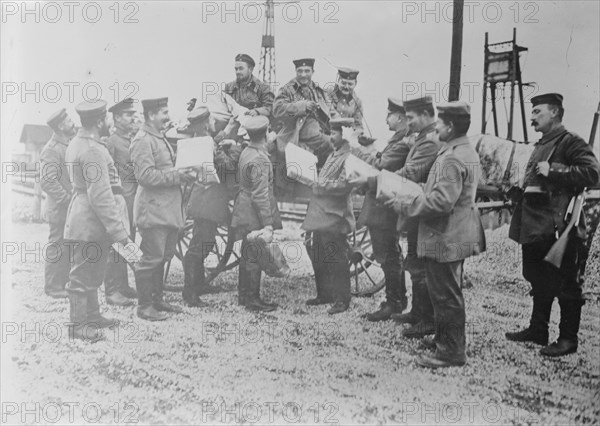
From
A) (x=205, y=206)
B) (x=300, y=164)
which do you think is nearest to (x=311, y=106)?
(x=300, y=164)

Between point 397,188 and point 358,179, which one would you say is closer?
point 397,188

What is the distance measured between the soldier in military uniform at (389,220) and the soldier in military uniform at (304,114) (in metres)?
0.41

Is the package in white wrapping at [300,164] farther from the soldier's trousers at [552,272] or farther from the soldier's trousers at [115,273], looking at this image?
the soldier's trousers at [552,272]

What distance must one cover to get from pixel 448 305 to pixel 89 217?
8.53 ft

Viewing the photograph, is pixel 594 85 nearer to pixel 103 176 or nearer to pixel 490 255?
pixel 490 255

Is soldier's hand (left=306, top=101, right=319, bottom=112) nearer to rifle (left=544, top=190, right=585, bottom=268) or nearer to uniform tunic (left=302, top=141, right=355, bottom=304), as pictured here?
uniform tunic (left=302, top=141, right=355, bottom=304)

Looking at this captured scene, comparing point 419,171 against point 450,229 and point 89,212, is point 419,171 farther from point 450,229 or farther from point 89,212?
point 89,212

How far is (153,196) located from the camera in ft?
13.3

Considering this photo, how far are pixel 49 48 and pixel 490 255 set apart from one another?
3923mm

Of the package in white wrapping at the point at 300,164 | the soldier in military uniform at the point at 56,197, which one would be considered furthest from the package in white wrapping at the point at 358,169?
the soldier in military uniform at the point at 56,197

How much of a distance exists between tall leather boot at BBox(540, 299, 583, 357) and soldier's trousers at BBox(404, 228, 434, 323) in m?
0.81

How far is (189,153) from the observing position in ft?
13.3

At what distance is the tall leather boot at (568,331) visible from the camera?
11.7 ft

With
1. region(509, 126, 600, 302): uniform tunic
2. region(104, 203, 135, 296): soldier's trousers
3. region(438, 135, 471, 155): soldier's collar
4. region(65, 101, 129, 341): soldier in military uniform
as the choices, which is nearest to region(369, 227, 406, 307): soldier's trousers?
region(509, 126, 600, 302): uniform tunic
